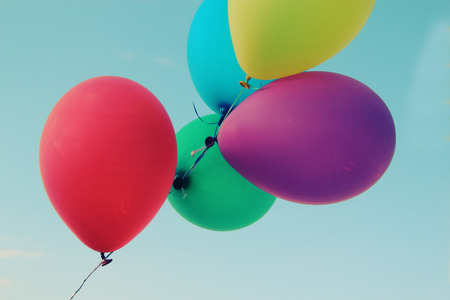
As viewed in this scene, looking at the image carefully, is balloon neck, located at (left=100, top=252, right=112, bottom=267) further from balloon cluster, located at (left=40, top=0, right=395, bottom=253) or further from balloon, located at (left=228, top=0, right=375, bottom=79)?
balloon, located at (left=228, top=0, right=375, bottom=79)

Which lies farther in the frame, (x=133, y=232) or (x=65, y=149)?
(x=133, y=232)

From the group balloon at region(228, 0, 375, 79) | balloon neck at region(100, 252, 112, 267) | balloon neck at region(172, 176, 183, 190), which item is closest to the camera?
balloon at region(228, 0, 375, 79)

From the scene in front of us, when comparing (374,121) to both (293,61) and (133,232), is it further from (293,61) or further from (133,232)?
(133,232)

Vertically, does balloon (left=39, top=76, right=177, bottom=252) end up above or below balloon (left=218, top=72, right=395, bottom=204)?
below

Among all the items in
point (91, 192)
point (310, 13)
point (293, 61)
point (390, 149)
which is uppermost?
point (310, 13)

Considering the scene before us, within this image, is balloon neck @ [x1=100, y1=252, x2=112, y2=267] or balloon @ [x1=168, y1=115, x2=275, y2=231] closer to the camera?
balloon neck @ [x1=100, y1=252, x2=112, y2=267]

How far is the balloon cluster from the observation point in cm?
200

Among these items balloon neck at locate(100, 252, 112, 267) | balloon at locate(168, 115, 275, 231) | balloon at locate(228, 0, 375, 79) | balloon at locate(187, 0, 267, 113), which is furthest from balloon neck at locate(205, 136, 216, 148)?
balloon neck at locate(100, 252, 112, 267)

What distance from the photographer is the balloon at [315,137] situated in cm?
203

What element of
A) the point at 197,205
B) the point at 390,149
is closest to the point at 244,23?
the point at 390,149

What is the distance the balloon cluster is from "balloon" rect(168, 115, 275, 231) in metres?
0.32

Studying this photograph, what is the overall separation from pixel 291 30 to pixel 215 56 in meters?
0.66

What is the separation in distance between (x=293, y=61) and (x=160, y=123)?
726mm

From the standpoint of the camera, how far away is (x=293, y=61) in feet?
6.94
